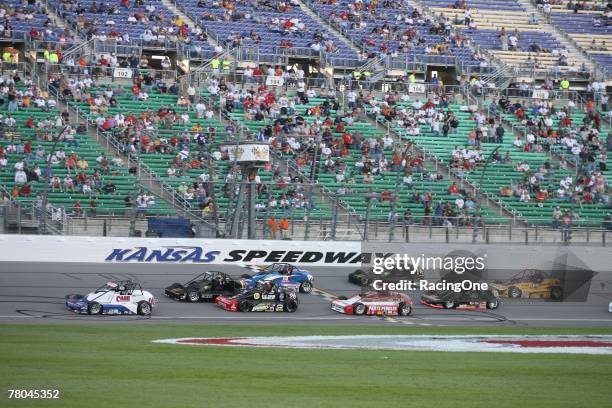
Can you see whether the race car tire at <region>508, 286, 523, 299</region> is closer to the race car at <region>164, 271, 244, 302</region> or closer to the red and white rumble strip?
the red and white rumble strip

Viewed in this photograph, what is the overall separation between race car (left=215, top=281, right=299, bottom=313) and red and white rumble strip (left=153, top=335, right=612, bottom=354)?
215 inches

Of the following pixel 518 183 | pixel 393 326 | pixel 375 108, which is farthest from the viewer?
pixel 375 108

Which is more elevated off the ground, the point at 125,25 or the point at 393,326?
the point at 125,25

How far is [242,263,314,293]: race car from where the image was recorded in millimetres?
35812

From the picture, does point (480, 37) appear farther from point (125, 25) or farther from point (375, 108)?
point (125, 25)

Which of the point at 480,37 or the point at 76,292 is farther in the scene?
the point at 480,37

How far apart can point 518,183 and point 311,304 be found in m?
14.5

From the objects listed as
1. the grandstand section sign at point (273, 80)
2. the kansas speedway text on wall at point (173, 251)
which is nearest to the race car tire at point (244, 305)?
the kansas speedway text on wall at point (173, 251)

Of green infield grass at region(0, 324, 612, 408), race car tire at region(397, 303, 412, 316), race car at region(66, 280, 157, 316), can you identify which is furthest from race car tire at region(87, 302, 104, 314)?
race car tire at region(397, 303, 412, 316)

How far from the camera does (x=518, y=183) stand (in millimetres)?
47188

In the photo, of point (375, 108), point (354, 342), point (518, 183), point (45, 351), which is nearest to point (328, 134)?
point (375, 108)

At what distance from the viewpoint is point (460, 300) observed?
3641 cm

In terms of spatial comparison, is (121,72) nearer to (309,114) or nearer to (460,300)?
(309,114)

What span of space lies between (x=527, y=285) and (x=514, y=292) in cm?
56
